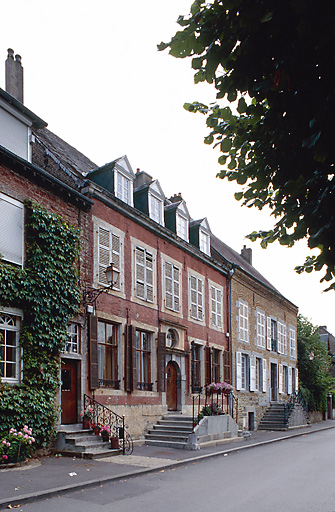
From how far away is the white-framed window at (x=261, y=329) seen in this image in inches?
1204

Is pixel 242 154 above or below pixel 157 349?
above

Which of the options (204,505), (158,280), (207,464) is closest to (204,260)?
(158,280)

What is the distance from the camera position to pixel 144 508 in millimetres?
8414

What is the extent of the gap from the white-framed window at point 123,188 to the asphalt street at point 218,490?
8826 millimetres

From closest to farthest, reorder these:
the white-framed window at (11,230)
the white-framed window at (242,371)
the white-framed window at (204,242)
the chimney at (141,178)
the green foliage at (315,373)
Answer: the white-framed window at (11,230), the chimney at (141,178), the white-framed window at (204,242), the white-framed window at (242,371), the green foliage at (315,373)

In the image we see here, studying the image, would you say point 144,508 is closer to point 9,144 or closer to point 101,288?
point 101,288

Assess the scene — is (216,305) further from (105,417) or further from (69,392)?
(69,392)

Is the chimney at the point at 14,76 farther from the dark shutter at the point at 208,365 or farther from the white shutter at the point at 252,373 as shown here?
the white shutter at the point at 252,373

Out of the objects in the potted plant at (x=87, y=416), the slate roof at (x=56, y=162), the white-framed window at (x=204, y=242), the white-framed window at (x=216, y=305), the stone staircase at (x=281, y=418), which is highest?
the slate roof at (x=56, y=162)

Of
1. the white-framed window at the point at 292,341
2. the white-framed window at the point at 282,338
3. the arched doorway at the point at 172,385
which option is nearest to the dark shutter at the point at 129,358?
the arched doorway at the point at 172,385

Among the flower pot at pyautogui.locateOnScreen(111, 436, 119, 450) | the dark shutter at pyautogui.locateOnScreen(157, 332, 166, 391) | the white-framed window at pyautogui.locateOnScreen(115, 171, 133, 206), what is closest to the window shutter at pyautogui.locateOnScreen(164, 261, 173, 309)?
the dark shutter at pyautogui.locateOnScreen(157, 332, 166, 391)

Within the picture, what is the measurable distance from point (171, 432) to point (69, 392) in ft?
15.0

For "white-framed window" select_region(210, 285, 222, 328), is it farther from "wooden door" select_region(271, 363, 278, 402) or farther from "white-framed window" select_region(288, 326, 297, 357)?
"white-framed window" select_region(288, 326, 297, 357)

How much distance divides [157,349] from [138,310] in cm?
195
